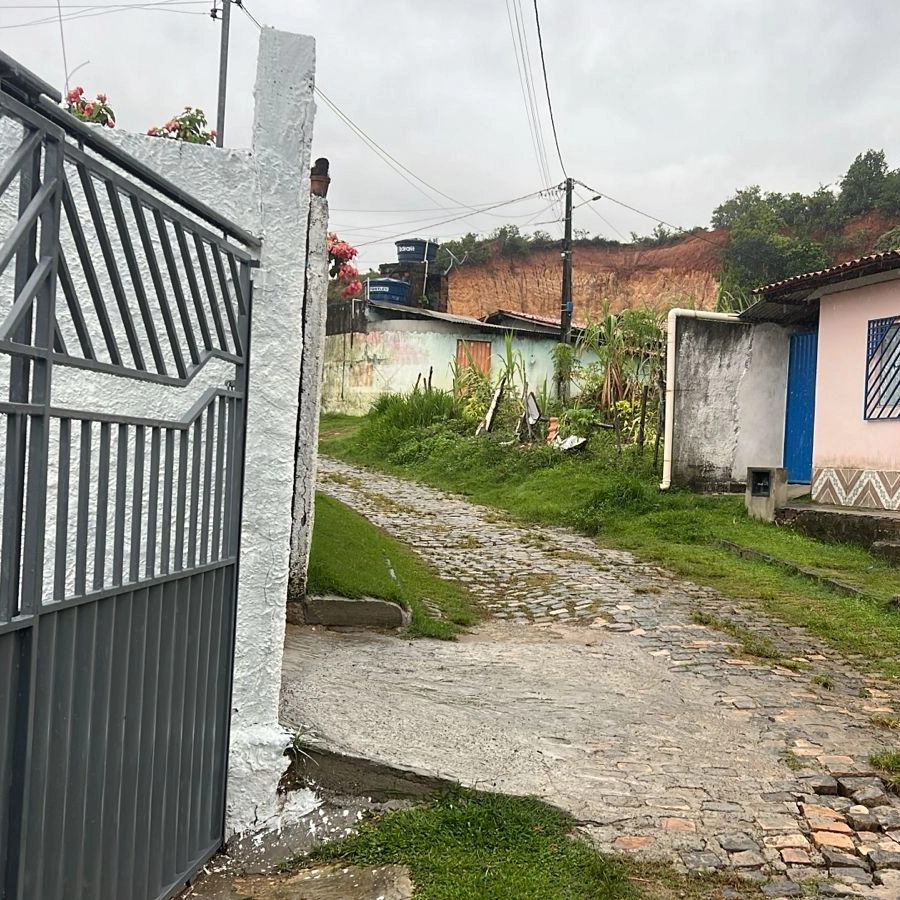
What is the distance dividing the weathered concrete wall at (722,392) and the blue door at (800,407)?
17cm

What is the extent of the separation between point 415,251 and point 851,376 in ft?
75.3

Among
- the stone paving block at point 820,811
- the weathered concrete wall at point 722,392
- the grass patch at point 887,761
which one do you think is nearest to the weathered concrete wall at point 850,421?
the weathered concrete wall at point 722,392

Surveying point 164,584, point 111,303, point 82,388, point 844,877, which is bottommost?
point 844,877

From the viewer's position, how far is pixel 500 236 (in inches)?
1735

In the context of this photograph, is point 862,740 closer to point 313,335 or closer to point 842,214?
point 313,335

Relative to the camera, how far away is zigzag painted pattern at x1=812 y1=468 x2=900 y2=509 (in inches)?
442

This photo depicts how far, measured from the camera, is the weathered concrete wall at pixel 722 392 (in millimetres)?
13758

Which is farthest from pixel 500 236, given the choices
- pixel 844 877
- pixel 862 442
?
pixel 844 877

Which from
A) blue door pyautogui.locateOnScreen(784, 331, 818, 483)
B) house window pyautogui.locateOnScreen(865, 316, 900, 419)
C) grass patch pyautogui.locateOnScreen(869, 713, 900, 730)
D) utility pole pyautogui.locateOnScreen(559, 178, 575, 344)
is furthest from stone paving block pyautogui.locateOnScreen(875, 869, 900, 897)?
utility pole pyautogui.locateOnScreen(559, 178, 575, 344)

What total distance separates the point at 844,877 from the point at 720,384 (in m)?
11.0

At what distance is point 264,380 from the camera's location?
12.2 ft

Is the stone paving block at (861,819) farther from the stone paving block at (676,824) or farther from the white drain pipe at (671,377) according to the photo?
the white drain pipe at (671,377)

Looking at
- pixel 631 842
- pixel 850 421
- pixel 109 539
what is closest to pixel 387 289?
pixel 850 421

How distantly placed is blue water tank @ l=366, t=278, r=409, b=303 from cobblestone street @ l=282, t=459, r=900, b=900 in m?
22.9
